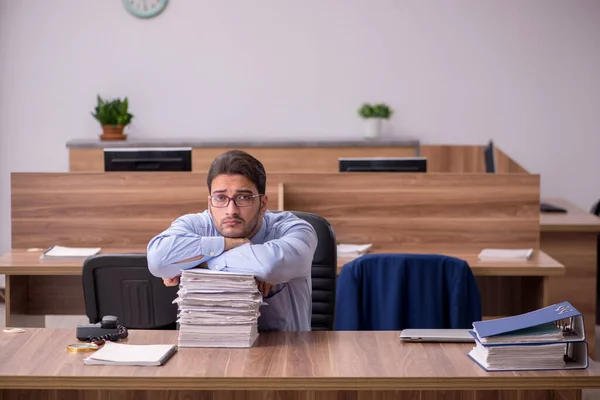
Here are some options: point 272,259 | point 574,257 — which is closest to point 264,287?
point 272,259

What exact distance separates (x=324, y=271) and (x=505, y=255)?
1151 mm

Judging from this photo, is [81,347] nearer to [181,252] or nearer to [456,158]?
[181,252]

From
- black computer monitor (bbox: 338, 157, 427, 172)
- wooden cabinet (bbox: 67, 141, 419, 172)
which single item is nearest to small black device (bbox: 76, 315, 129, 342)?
black computer monitor (bbox: 338, 157, 427, 172)

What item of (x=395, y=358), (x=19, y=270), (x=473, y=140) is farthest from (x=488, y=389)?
(x=473, y=140)

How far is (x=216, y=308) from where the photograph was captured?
2.34 meters

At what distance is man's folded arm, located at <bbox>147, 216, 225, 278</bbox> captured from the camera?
2475 mm

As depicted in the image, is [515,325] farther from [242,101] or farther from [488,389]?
[242,101]

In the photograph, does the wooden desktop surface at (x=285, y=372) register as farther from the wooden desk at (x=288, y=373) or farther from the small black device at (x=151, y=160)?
the small black device at (x=151, y=160)

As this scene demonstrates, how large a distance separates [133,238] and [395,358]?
88.7 inches

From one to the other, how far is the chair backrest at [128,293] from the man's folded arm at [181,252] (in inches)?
20.3

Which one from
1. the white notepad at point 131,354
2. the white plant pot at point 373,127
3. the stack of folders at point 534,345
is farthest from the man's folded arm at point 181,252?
the white plant pot at point 373,127

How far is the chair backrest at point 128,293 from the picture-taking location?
120 inches

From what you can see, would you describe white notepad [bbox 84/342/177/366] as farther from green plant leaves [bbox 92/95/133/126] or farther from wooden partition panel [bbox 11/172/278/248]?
green plant leaves [bbox 92/95/133/126]

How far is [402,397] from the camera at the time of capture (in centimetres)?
232
